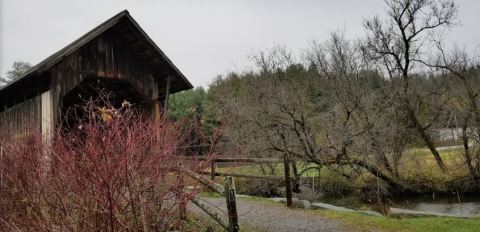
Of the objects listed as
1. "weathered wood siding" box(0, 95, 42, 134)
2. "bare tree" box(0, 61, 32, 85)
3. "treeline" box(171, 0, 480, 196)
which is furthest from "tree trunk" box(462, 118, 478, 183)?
"bare tree" box(0, 61, 32, 85)

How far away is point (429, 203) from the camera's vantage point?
53.7 ft

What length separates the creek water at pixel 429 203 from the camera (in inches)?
582

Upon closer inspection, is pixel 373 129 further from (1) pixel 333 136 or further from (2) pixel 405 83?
(2) pixel 405 83

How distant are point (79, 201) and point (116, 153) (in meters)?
0.75

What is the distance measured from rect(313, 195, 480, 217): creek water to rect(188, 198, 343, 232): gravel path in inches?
183

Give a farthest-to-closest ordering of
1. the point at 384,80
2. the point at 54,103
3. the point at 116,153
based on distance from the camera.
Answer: the point at 384,80
the point at 54,103
the point at 116,153

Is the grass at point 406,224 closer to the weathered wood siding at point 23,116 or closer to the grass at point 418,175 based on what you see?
the weathered wood siding at point 23,116

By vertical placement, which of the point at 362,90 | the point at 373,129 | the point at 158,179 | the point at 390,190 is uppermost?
the point at 362,90

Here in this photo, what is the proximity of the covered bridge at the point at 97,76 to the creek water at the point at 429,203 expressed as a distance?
7.25m

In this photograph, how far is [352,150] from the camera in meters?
18.8

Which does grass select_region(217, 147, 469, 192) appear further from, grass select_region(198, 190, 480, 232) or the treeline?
grass select_region(198, 190, 480, 232)

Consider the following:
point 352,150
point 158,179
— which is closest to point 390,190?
point 352,150

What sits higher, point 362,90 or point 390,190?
point 362,90

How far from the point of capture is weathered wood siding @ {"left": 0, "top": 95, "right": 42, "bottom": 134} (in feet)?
38.2
